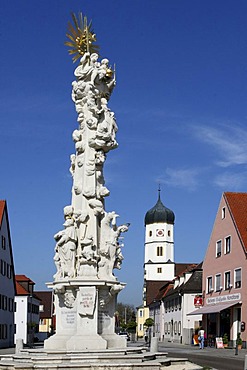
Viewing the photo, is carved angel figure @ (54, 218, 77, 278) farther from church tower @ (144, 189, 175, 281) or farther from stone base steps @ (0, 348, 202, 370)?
church tower @ (144, 189, 175, 281)

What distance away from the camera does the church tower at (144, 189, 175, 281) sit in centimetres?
13150

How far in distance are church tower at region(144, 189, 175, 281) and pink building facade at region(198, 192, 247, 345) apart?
73.2m

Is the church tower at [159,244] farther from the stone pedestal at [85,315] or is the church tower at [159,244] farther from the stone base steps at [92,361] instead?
the stone base steps at [92,361]

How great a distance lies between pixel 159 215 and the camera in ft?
449

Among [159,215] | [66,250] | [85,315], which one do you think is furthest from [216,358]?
[159,215]

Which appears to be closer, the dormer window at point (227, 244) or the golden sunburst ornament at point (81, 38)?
the golden sunburst ornament at point (81, 38)

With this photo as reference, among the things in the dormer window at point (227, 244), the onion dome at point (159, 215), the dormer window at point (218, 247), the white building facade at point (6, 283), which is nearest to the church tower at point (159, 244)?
the onion dome at point (159, 215)

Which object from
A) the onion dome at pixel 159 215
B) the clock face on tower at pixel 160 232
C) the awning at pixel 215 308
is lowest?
the awning at pixel 215 308

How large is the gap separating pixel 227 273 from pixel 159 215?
85.0 meters

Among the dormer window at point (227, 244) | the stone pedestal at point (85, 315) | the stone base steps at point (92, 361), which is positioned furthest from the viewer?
the dormer window at point (227, 244)

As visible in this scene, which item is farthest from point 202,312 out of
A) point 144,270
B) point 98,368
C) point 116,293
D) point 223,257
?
point 144,270

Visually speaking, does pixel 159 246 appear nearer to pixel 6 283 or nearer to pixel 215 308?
pixel 6 283

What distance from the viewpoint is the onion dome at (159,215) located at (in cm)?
13662

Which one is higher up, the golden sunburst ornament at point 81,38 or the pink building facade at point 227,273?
the golden sunburst ornament at point 81,38
